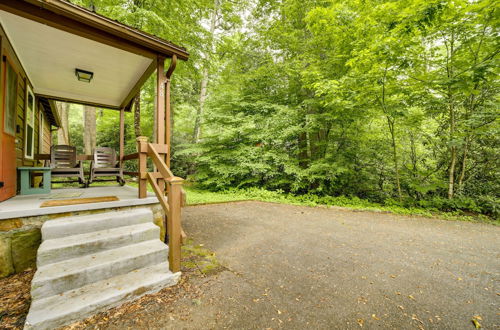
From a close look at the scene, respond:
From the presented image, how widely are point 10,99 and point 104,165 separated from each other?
6.35 feet

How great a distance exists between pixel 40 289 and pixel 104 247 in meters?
0.57

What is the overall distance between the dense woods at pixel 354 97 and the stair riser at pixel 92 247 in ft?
15.6

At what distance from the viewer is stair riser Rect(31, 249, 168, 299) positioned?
1.71 meters

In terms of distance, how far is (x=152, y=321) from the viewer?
1.70 metres

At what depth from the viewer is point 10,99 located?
3.12m

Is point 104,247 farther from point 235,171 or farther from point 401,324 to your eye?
point 235,171

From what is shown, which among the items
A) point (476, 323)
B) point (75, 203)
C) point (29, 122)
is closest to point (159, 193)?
point (75, 203)

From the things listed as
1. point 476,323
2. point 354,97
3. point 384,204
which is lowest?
point 476,323

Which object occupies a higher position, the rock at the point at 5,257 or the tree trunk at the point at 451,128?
the tree trunk at the point at 451,128

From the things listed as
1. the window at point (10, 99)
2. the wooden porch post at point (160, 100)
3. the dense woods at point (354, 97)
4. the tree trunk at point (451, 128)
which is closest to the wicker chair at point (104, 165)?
the window at point (10, 99)

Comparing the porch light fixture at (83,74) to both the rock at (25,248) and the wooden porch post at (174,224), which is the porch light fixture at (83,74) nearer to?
the rock at (25,248)

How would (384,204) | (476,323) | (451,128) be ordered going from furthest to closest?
1. (384,204)
2. (451,128)
3. (476,323)

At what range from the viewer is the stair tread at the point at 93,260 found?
5.97 feet

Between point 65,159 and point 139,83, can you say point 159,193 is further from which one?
point 65,159
